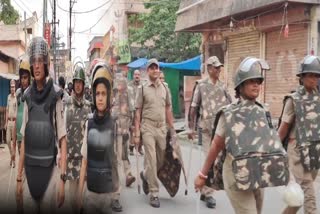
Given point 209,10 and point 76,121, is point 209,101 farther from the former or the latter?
point 209,10

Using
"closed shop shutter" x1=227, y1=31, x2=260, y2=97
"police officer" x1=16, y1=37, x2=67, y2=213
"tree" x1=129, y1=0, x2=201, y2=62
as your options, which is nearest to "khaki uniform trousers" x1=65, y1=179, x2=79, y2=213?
"police officer" x1=16, y1=37, x2=67, y2=213

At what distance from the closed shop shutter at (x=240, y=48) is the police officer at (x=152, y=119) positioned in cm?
824

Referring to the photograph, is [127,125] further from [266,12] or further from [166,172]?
[266,12]

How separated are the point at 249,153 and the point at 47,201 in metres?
1.57

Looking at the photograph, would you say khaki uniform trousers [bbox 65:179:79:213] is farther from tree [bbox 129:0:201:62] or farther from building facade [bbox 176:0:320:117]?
tree [bbox 129:0:201:62]

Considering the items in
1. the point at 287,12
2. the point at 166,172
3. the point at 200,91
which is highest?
the point at 287,12

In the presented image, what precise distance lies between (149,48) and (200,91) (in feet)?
76.2

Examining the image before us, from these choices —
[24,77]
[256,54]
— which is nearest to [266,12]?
[256,54]

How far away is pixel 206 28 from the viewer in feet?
58.3

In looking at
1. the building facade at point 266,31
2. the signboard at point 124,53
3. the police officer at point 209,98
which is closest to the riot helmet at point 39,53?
the police officer at point 209,98

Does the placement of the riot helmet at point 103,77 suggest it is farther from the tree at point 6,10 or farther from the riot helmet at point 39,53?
the tree at point 6,10

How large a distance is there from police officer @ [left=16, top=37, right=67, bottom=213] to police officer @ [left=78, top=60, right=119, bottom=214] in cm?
28

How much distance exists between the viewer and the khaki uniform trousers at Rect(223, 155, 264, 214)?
12.4ft

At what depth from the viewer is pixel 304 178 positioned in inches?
190
